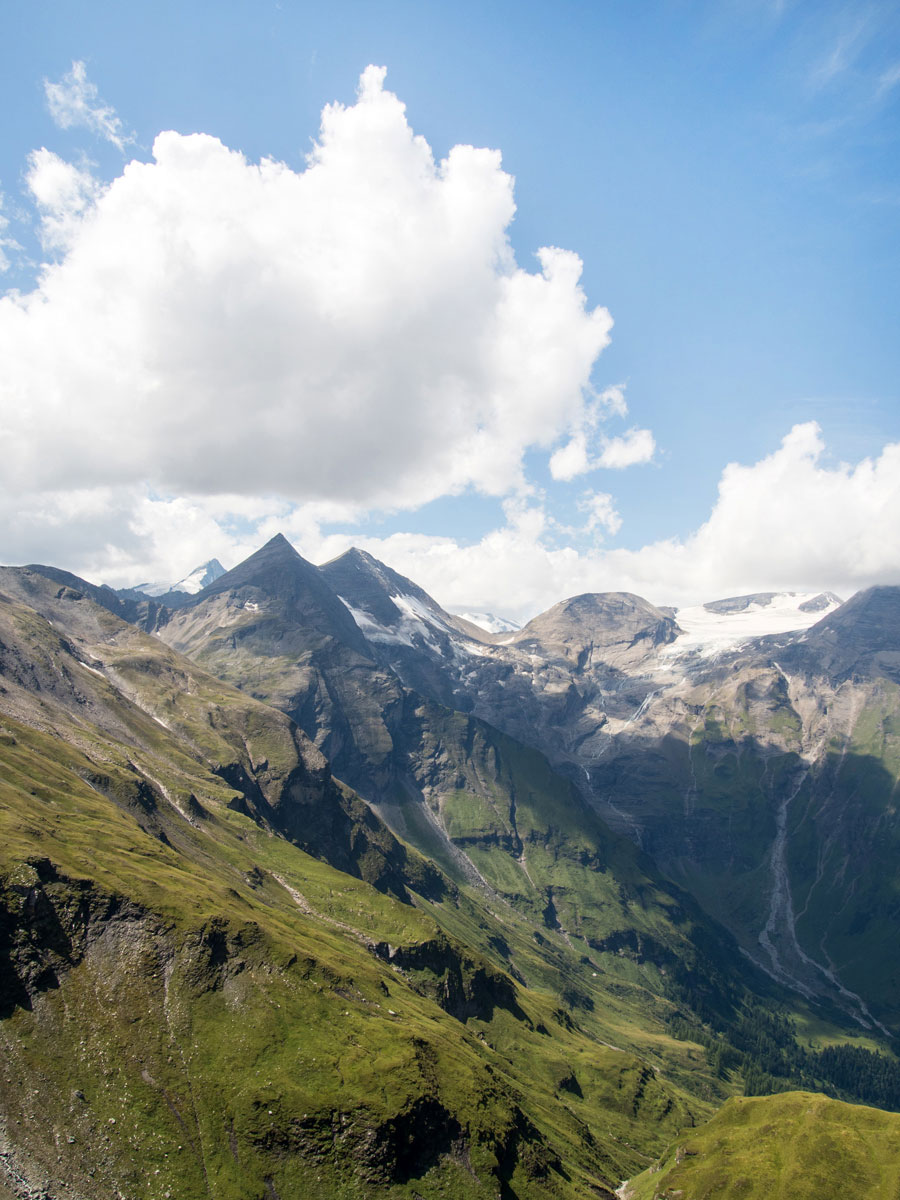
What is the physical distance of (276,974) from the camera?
459ft

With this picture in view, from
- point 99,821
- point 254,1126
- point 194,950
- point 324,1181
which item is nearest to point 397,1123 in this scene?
point 324,1181

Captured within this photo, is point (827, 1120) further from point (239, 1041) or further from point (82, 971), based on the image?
point (82, 971)

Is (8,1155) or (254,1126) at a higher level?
(8,1155)

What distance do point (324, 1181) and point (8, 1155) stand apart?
152 feet

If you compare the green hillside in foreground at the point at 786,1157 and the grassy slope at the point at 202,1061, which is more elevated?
the grassy slope at the point at 202,1061

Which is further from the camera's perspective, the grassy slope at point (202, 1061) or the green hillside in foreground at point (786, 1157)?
the green hillside in foreground at point (786, 1157)

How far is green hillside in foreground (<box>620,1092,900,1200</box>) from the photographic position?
13875 centimetres

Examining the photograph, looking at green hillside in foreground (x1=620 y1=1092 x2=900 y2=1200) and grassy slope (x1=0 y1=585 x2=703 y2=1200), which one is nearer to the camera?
grassy slope (x1=0 y1=585 x2=703 y2=1200)

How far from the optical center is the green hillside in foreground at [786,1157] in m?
139

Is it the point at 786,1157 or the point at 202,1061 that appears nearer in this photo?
the point at 202,1061

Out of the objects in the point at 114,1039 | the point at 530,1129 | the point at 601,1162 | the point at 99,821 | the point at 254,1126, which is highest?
the point at 99,821

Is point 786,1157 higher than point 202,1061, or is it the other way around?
point 202,1061

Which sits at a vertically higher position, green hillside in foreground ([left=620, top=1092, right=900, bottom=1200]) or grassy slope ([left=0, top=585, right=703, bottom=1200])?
grassy slope ([left=0, top=585, right=703, bottom=1200])

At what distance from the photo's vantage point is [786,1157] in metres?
149
